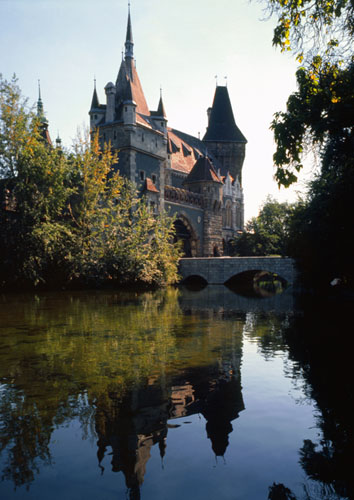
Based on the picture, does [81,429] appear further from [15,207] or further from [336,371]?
[15,207]

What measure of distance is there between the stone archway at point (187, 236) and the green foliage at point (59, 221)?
14.7 metres

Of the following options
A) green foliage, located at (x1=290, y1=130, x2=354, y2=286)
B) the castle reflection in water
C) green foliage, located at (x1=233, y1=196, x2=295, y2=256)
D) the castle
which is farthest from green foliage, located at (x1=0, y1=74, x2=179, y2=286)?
green foliage, located at (x1=233, y1=196, x2=295, y2=256)

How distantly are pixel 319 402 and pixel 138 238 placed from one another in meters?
21.0

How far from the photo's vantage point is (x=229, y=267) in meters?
33.0

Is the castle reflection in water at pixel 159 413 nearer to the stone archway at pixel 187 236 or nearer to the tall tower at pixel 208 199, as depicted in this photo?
the stone archway at pixel 187 236

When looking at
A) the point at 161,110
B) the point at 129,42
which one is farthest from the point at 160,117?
the point at 129,42

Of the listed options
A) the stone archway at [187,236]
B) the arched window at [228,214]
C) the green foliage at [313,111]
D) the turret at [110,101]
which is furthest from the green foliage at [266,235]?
the green foliage at [313,111]

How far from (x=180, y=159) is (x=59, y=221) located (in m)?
26.9

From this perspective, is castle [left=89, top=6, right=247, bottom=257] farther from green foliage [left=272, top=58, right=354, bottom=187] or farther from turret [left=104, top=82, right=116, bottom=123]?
green foliage [left=272, top=58, right=354, bottom=187]

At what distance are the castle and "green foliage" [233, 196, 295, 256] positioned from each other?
8.18 ft

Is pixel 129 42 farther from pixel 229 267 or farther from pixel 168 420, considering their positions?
pixel 168 420

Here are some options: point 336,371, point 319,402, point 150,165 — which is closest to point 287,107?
point 336,371

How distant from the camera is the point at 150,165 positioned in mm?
34781

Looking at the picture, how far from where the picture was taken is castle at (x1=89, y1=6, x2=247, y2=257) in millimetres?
33188
